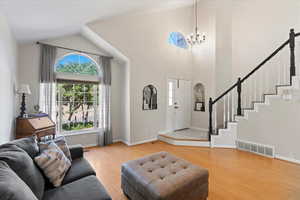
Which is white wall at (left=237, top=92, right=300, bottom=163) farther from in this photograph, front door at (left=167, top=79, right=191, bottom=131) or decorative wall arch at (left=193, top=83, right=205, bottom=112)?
front door at (left=167, top=79, right=191, bottom=131)

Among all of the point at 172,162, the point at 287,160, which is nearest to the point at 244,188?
the point at 172,162

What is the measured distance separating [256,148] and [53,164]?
13.9ft

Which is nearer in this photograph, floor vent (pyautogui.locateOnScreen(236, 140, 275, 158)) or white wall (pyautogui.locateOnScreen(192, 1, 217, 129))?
floor vent (pyautogui.locateOnScreen(236, 140, 275, 158))

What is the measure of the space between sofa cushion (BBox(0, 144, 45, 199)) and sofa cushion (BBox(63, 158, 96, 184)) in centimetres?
34

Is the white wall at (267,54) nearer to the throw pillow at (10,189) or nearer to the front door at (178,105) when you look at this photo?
the front door at (178,105)

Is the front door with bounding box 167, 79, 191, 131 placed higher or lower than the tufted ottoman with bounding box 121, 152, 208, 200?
higher

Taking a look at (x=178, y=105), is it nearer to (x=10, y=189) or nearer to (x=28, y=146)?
(x=28, y=146)

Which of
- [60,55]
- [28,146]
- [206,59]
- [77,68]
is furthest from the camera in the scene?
[206,59]

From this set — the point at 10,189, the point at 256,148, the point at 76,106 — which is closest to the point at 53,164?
the point at 10,189

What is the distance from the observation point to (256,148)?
145 inches

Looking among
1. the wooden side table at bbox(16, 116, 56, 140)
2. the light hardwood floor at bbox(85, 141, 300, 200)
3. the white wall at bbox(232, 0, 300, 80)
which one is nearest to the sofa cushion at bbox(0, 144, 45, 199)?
the light hardwood floor at bbox(85, 141, 300, 200)

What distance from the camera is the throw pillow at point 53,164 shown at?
5.07 ft

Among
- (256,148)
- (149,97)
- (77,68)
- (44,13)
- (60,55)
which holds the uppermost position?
(44,13)

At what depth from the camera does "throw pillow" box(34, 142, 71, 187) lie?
5.07 feet
